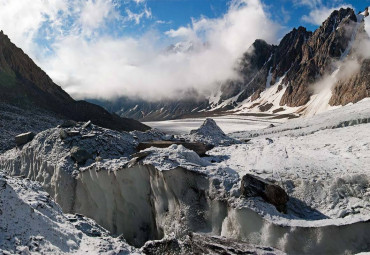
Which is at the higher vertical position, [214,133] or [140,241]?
[214,133]

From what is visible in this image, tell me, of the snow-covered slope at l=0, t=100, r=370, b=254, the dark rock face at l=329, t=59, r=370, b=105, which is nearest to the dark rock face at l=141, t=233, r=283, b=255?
the snow-covered slope at l=0, t=100, r=370, b=254

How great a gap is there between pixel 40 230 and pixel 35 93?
58834mm

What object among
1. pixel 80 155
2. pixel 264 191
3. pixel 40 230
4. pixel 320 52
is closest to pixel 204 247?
pixel 264 191

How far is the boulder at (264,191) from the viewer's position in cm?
976

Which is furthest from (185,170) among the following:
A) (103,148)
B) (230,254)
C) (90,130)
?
(90,130)

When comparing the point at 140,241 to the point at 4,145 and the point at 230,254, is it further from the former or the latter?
the point at 4,145

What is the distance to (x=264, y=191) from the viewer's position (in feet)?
32.2

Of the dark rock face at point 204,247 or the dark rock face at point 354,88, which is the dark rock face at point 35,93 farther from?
the dark rock face at point 354,88

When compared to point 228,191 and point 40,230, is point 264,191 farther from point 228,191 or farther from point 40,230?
point 40,230

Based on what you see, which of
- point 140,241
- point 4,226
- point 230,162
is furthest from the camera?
point 230,162

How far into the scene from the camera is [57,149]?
677 inches

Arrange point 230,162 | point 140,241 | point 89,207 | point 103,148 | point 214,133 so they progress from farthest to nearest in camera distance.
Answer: point 214,133, point 103,148, point 89,207, point 230,162, point 140,241

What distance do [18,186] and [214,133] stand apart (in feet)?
51.7

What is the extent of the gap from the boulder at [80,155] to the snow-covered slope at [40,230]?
20.2 feet
